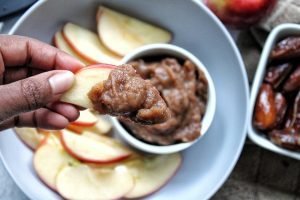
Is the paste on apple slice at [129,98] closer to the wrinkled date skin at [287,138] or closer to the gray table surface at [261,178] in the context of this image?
the wrinkled date skin at [287,138]

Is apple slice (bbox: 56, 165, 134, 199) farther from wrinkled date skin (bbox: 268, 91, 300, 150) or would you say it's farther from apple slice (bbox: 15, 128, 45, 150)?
wrinkled date skin (bbox: 268, 91, 300, 150)

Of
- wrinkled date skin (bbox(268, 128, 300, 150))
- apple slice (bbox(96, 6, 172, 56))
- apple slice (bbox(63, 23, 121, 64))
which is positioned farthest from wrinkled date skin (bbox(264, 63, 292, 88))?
apple slice (bbox(63, 23, 121, 64))

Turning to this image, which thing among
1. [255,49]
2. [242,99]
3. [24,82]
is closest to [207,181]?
[242,99]

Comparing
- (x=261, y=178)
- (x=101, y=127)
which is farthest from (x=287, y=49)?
(x=101, y=127)

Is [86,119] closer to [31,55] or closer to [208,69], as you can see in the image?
[31,55]

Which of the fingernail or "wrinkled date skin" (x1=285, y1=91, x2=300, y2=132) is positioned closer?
the fingernail

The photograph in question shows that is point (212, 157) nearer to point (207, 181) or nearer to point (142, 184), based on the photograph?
point (207, 181)

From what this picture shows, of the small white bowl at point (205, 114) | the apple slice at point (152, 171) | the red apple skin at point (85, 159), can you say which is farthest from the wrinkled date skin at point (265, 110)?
the red apple skin at point (85, 159)
